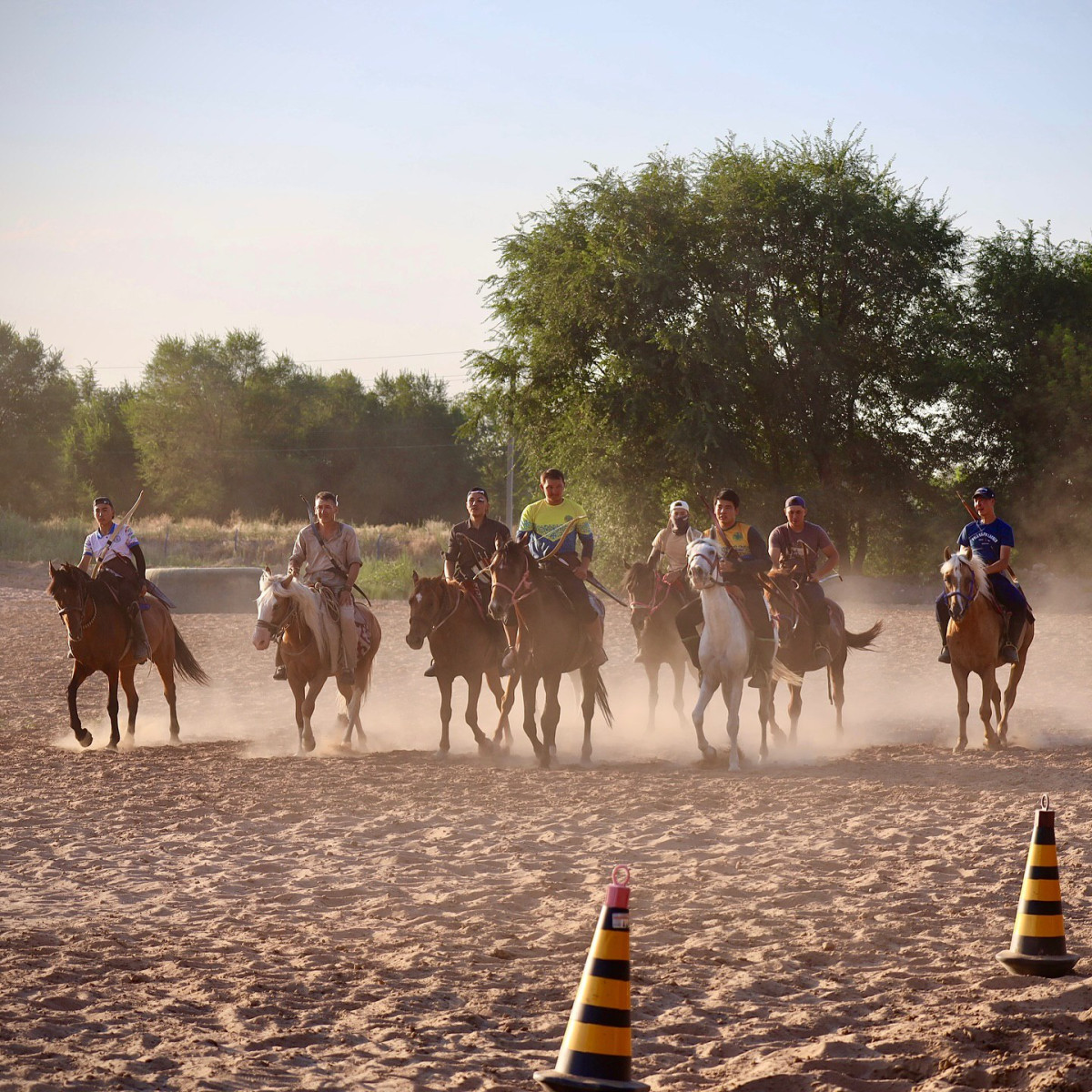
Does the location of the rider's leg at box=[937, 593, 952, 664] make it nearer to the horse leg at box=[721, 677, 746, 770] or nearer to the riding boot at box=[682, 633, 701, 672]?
the horse leg at box=[721, 677, 746, 770]

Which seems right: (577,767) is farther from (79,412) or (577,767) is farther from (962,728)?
(79,412)

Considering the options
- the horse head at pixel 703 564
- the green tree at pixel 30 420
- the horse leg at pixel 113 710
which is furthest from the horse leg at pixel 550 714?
the green tree at pixel 30 420

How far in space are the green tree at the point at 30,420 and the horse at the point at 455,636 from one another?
5271 cm

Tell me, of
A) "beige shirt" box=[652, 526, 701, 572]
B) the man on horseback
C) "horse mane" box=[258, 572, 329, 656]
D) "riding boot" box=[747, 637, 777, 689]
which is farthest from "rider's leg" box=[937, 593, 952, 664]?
"horse mane" box=[258, 572, 329, 656]

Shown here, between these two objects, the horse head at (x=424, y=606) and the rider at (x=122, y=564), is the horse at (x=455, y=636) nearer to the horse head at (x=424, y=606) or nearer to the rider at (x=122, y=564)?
the horse head at (x=424, y=606)

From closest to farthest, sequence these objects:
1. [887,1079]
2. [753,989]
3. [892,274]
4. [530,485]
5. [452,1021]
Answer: [887,1079] → [452,1021] → [753,989] → [892,274] → [530,485]

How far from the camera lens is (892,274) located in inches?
1345

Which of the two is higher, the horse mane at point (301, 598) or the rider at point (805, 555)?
the rider at point (805, 555)

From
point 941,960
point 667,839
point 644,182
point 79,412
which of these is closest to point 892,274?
point 644,182

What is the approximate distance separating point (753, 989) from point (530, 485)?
4923cm

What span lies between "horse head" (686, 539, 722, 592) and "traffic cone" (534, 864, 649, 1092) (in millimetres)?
6961

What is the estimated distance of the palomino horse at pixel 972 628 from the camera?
1199 cm

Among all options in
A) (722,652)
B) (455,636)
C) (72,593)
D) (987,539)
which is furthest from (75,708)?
(987,539)

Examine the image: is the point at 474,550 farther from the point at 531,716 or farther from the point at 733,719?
the point at 733,719
